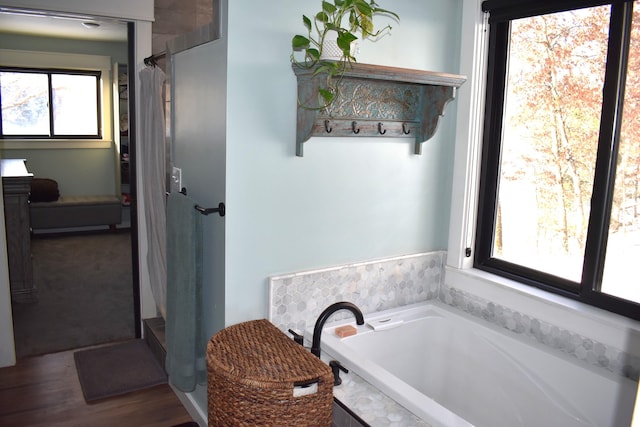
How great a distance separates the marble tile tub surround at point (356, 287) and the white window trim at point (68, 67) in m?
5.41

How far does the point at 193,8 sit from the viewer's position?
347cm

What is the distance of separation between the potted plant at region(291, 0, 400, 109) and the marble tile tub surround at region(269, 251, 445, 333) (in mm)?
733

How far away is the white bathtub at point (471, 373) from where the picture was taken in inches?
73.8

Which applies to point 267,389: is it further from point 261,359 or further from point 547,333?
point 547,333

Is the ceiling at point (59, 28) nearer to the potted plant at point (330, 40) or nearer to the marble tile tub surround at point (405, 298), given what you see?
the potted plant at point (330, 40)

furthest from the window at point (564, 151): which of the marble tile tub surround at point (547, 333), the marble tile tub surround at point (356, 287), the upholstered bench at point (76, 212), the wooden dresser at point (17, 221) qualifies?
the upholstered bench at point (76, 212)

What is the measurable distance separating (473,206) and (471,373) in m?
0.77

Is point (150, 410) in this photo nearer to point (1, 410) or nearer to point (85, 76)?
point (1, 410)

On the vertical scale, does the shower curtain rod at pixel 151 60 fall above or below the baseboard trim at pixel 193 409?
above

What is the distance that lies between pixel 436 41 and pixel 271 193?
1.08m

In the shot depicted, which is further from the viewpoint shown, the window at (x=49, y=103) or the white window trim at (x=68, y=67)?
the window at (x=49, y=103)

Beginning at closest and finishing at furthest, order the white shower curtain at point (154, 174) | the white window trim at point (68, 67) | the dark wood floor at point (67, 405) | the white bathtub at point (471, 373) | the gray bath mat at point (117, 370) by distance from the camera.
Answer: the white bathtub at point (471, 373), the dark wood floor at point (67, 405), the gray bath mat at point (117, 370), the white shower curtain at point (154, 174), the white window trim at point (68, 67)

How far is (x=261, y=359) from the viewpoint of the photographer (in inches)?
68.1

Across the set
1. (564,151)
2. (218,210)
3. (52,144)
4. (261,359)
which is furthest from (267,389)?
(52,144)
